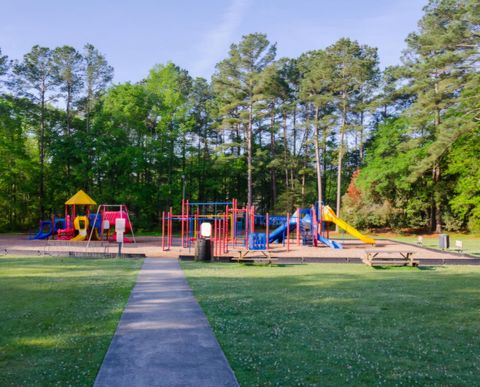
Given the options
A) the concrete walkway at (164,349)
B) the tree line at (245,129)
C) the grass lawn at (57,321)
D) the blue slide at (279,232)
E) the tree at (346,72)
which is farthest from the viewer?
the tree at (346,72)

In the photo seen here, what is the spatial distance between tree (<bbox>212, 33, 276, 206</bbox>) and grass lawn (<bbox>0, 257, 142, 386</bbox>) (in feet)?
106

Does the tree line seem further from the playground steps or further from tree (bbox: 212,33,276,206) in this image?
the playground steps

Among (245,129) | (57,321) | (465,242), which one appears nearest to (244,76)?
(245,129)

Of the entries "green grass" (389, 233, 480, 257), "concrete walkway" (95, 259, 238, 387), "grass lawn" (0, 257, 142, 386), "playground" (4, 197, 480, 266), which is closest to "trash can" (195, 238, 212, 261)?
"playground" (4, 197, 480, 266)

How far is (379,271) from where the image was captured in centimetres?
1527

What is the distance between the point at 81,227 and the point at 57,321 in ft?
82.2

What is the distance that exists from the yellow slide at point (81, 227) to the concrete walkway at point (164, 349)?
21.7 meters

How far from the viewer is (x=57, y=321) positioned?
7316mm

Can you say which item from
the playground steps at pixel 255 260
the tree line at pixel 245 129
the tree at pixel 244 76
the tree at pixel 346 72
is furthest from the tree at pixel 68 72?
the playground steps at pixel 255 260

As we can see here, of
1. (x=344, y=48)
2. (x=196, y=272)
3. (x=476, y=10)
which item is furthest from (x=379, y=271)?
(x=344, y=48)

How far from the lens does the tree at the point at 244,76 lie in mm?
44031

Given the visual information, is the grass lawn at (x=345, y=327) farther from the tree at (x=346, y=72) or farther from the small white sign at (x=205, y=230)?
the tree at (x=346, y=72)

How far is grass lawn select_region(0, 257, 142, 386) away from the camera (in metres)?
4.91

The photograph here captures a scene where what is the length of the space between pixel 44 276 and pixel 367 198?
115 feet
